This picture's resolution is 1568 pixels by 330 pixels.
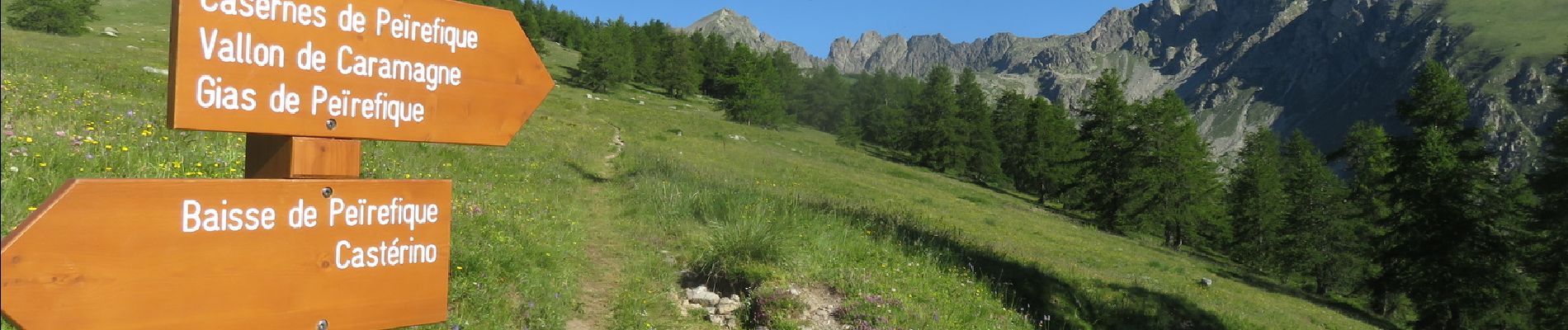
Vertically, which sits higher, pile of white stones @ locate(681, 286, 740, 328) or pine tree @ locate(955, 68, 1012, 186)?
pine tree @ locate(955, 68, 1012, 186)

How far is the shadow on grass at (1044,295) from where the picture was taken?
11.3 metres

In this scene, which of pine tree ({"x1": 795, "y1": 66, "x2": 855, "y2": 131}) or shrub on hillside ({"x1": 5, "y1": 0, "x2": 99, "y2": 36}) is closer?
shrub on hillside ({"x1": 5, "y1": 0, "x2": 99, "y2": 36})

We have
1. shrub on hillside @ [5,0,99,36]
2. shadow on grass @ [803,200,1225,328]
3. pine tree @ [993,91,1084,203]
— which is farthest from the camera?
pine tree @ [993,91,1084,203]

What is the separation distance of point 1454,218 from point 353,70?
34907 mm

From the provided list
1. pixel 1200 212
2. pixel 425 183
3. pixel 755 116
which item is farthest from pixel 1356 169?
pixel 425 183

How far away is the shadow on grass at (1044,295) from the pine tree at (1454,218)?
704 inches

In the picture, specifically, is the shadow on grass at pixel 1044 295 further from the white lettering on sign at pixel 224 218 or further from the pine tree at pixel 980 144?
the pine tree at pixel 980 144

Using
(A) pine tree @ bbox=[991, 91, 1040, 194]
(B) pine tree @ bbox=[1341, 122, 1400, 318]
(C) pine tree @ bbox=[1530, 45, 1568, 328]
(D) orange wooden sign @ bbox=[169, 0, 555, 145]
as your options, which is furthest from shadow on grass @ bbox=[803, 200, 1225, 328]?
(A) pine tree @ bbox=[991, 91, 1040, 194]

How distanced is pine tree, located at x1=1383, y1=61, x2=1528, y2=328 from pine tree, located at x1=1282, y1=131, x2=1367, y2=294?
11.5 metres

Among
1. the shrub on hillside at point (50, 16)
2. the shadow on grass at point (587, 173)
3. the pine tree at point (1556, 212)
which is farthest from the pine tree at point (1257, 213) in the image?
the shrub on hillside at point (50, 16)

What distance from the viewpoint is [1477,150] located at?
88.9 feet

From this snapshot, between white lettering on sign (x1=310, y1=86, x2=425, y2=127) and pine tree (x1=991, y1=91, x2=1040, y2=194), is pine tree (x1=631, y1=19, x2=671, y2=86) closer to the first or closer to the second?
pine tree (x1=991, y1=91, x2=1040, y2=194)

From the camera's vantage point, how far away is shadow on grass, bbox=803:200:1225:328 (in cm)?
1130

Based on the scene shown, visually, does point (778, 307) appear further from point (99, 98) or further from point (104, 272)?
point (99, 98)
